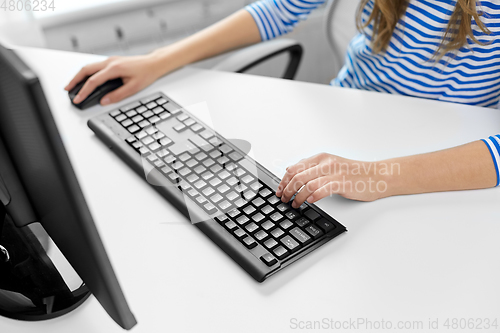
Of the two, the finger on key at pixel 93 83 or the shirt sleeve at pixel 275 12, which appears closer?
the finger on key at pixel 93 83

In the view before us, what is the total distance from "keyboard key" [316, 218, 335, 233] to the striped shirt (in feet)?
1.47

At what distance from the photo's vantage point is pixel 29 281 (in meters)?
0.52

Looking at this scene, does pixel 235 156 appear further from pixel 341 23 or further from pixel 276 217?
pixel 341 23

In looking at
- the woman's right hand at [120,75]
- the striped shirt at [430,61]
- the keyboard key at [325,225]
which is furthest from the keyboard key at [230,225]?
the striped shirt at [430,61]

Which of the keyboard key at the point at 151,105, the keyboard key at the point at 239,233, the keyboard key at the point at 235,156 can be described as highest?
the keyboard key at the point at 151,105

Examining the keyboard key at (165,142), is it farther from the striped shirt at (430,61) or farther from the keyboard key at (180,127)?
the striped shirt at (430,61)

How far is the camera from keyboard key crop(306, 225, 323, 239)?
55cm

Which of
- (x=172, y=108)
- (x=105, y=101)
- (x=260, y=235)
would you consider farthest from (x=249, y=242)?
(x=105, y=101)

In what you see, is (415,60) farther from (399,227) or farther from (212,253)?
A: (212,253)

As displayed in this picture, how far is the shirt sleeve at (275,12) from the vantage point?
105cm

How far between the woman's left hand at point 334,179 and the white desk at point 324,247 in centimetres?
2

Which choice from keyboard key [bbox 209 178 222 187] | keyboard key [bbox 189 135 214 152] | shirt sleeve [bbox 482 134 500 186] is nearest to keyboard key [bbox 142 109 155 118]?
keyboard key [bbox 189 135 214 152]

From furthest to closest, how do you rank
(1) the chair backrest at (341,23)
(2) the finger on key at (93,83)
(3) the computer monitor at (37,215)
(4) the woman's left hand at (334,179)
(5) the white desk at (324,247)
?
(1) the chair backrest at (341,23)
(2) the finger on key at (93,83)
(4) the woman's left hand at (334,179)
(5) the white desk at (324,247)
(3) the computer monitor at (37,215)

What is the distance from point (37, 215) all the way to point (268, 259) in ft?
0.86
